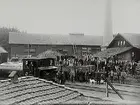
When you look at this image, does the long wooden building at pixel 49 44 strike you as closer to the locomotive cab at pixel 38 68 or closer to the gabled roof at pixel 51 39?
the gabled roof at pixel 51 39

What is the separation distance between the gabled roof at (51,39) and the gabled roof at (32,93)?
25817 millimetres

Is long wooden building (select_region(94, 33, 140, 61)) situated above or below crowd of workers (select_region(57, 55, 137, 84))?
above

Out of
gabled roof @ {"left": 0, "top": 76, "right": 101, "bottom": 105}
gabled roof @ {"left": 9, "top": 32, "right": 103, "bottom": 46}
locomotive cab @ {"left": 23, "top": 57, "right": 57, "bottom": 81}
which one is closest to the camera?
gabled roof @ {"left": 0, "top": 76, "right": 101, "bottom": 105}

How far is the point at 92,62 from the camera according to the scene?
→ 19359 millimetres

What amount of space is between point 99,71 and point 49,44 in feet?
54.9

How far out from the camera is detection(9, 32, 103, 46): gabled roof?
32.5 m

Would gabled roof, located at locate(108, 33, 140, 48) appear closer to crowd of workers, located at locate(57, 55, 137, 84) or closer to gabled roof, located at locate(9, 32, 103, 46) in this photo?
crowd of workers, located at locate(57, 55, 137, 84)

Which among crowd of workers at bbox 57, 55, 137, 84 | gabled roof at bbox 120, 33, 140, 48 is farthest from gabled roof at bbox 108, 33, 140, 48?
crowd of workers at bbox 57, 55, 137, 84

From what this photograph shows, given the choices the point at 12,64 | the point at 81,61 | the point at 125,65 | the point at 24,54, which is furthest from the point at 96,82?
the point at 24,54

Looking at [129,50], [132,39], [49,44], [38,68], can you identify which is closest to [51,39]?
[49,44]

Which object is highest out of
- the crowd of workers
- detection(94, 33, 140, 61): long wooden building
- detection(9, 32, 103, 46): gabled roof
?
detection(9, 32, 103, 46): gabled roof

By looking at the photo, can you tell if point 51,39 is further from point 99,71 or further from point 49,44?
point 99,71

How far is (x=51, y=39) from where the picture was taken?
111 feet

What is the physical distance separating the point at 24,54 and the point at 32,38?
2.85m
